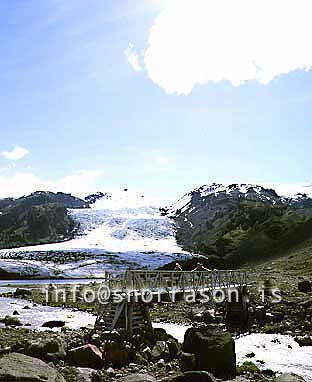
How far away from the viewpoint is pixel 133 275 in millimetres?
29516

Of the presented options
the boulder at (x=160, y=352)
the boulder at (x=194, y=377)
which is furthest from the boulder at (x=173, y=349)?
the boulder at (x=194, y=377)

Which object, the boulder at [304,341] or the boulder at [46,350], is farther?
the boulder at [304,341]

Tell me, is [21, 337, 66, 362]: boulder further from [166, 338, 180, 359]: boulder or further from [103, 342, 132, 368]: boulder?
[166, 338, 180, 359]: boulder

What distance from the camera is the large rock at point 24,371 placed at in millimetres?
13891

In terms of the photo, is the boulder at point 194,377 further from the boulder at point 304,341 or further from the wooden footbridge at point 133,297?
the boulder at point 304,341

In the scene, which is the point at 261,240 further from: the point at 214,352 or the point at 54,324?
the point at 214,352

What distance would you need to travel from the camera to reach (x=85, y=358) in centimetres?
2241

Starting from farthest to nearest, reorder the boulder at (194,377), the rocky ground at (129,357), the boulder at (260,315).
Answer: the boulder at (260,315) → the rocky ground at (129,357) → the boulder at (194,377)

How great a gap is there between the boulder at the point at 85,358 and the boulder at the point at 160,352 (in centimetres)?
361

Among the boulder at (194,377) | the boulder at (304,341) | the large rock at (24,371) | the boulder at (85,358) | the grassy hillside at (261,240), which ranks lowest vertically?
the boulder at (304,341)

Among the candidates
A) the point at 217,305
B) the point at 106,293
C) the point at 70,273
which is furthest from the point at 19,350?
the point at 70,273

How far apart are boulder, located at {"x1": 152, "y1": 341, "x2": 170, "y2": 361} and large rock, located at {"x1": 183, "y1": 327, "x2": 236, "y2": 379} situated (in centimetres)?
172

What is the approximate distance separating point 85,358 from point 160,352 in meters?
4.86

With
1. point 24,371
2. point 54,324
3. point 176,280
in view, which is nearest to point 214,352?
point 24,371
